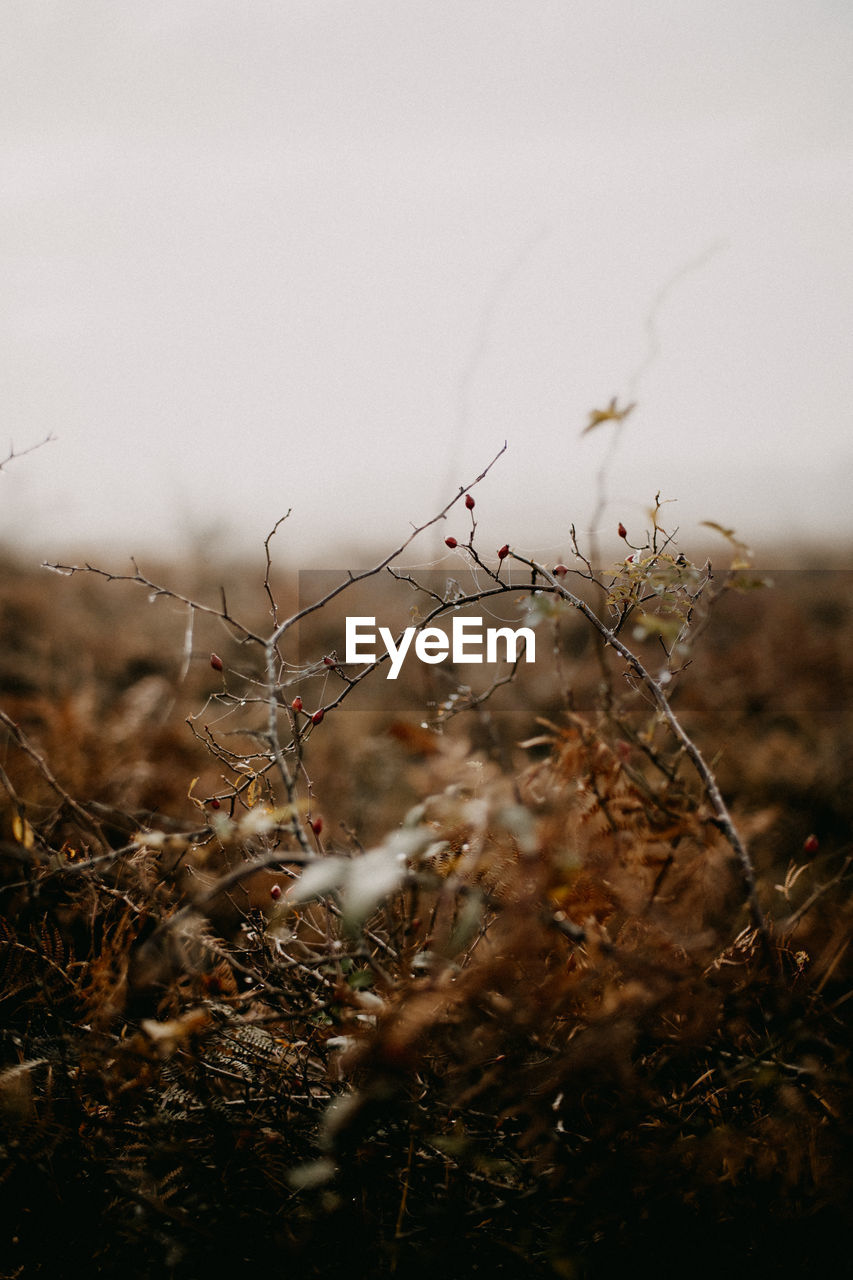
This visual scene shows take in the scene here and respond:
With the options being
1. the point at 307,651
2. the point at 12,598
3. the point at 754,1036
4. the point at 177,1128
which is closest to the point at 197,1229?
the point at 177,1128

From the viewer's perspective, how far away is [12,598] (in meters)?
5.54

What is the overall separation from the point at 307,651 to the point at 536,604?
4791mm

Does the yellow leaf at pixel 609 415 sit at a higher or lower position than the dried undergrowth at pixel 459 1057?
higher

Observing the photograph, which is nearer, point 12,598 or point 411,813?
point 411,813

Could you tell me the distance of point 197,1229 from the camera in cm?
84

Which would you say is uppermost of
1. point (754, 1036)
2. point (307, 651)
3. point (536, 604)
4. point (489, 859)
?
point (536, 604)

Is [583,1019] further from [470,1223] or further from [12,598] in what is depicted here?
[12,598]

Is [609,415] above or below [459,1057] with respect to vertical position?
above

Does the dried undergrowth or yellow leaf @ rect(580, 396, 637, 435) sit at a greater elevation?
yellow leaf @ rect(580, 396, 637, 435)

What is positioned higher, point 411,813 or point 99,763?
point 411,813

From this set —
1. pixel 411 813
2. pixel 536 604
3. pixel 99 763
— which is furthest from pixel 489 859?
pixel 99 763

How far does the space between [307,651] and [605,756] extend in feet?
15.3

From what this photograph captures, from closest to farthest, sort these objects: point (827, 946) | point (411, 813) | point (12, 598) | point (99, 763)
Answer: point (411, 813) → point (827, 946) → point (99, 763) → point (12, 598)

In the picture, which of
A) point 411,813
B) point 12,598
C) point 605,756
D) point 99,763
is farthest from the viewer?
point 12,598
